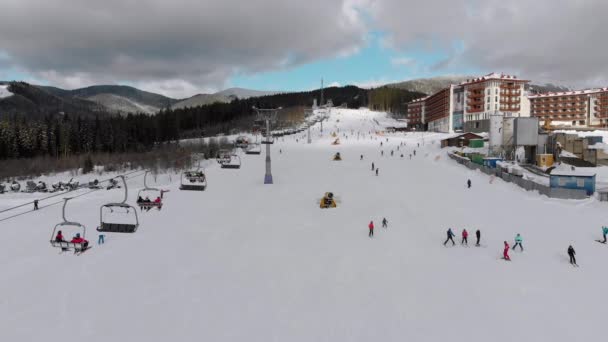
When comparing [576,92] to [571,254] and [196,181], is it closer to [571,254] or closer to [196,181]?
[196,181]

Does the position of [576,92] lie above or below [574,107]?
above

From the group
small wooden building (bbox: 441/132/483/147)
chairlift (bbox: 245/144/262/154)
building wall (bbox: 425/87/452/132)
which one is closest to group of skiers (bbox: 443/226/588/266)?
chairlift (bbox: 245/144/262/154)

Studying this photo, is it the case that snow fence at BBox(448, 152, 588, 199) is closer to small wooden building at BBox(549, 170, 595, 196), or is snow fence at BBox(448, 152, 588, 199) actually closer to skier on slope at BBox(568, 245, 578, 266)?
small wooden building at BBox(549, 170, 595, 196)

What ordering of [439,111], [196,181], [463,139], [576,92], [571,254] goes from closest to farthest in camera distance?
[571,254], [196,181], [463,139], [576,92], [439,111]

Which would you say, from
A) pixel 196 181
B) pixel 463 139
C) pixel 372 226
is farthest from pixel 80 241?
pixel 463 139

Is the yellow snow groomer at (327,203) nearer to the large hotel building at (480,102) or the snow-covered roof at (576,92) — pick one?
the large hotel building at (480,102)

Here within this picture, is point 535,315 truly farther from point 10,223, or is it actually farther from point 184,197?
point 10,223

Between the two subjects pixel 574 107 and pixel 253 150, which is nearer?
pixel 253 150
